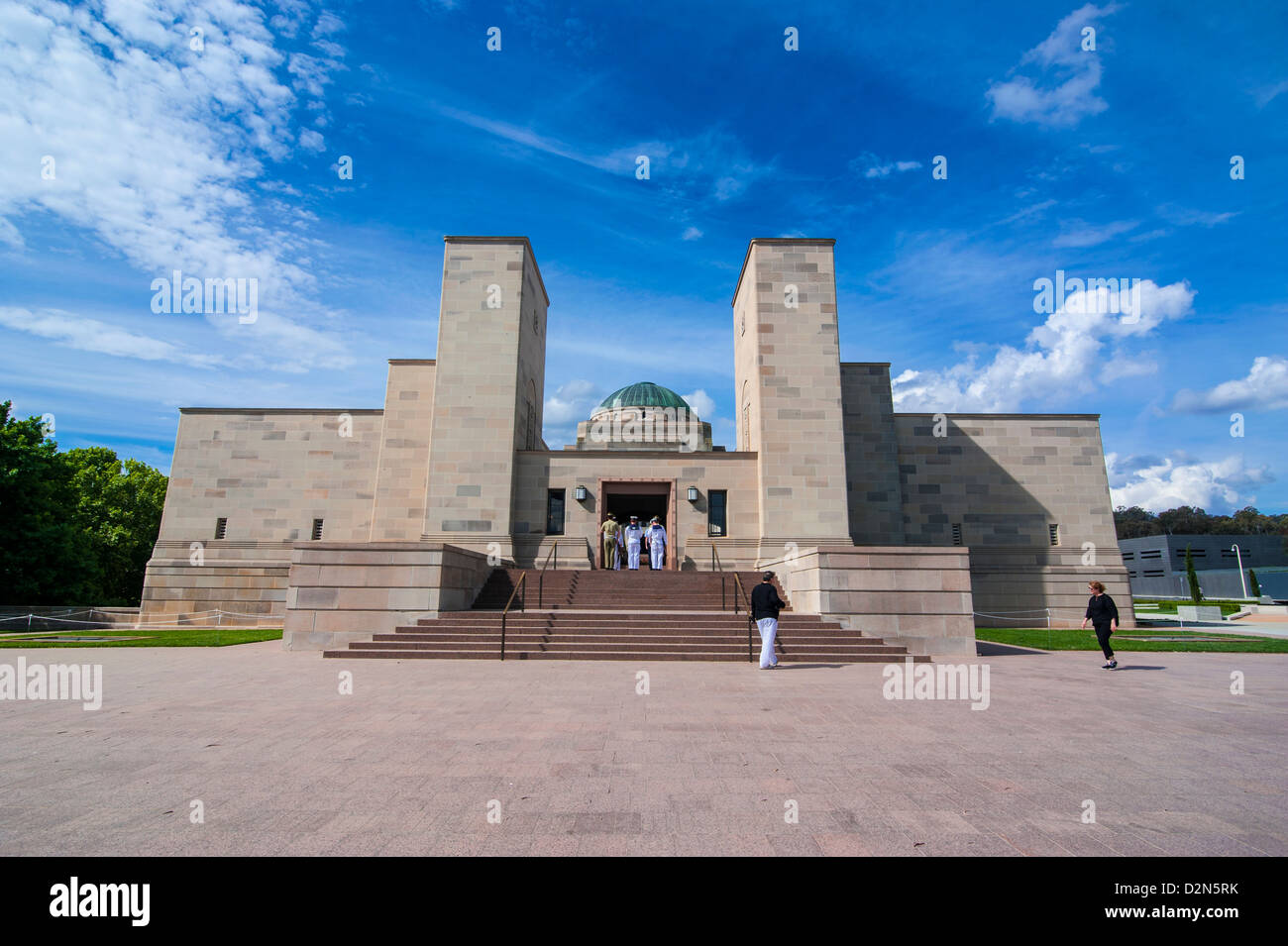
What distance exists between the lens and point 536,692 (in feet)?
29.9

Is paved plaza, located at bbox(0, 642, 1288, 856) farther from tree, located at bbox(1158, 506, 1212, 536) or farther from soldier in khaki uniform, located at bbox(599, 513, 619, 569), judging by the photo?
tree, located at bbox(1158, 506, 1212, 536)

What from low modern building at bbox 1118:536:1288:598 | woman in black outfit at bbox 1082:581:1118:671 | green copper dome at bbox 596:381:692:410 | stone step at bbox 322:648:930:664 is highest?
green copper dome at bbox 596:381:692:410

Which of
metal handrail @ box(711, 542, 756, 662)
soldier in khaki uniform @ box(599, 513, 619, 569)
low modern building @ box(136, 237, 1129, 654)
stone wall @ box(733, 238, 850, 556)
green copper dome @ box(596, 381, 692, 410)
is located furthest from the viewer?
green copper dome @ box(596, 381, 692, 410)

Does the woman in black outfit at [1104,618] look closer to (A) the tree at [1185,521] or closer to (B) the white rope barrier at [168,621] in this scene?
(B) the white rope barrier at [168,621]

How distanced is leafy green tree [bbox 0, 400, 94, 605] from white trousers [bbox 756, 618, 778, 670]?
32.6m

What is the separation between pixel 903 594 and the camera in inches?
582

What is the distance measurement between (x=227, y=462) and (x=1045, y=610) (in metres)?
31.9

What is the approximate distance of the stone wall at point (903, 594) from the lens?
14.6 metres

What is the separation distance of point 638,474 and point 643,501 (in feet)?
7.91

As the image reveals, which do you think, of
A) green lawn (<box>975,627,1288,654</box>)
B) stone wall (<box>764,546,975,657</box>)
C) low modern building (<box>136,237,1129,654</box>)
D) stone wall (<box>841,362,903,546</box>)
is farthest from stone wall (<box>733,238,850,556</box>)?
stone wall (<box>764,546,975,657</box>)

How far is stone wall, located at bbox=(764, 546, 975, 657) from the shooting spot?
1455cm

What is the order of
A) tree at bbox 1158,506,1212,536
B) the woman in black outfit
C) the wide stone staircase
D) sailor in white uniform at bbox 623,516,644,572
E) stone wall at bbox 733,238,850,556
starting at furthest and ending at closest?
tree at bbox 1158,506,1212,536, stone wall at bbox 733,238,850,556, sailor in white uniform at bbox 623,516,644,572, the wide stone staircase, the woman in black outfit

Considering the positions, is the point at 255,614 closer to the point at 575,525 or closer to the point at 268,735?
the point at 575,525
